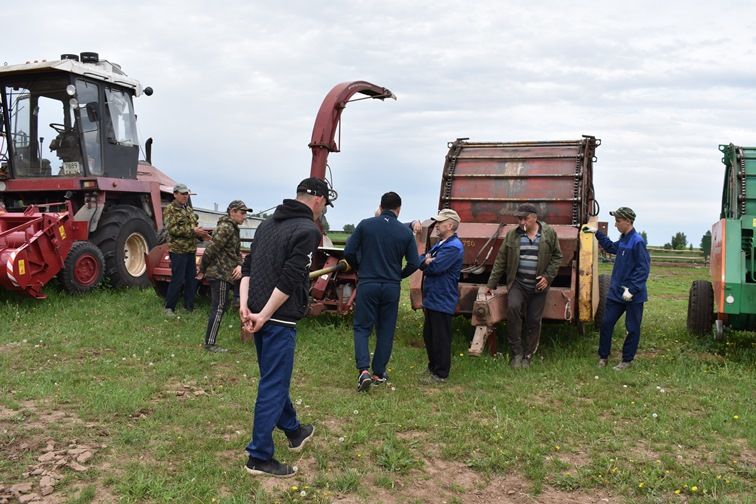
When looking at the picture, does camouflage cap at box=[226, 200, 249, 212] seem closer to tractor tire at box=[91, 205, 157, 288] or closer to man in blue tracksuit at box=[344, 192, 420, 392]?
man in blue tracksuit at box=[344, 192, 420, 392]

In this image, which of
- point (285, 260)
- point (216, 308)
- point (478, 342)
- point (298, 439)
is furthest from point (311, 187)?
point (216, 308)

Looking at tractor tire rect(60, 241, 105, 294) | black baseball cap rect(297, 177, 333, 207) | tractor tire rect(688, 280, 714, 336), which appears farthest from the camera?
tractor tire rect(60, 241, 105, 294)

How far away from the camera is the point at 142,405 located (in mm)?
5660

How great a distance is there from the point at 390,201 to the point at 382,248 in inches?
18.5

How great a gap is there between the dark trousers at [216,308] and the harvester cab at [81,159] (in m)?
3.32

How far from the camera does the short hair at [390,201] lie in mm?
6422

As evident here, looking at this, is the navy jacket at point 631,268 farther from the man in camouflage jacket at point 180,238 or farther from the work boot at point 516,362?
the man in camouflage jacket at point 180,238

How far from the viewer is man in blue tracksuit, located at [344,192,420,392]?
6.29 m

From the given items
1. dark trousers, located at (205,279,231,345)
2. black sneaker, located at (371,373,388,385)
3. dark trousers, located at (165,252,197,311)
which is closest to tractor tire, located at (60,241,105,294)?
dark trousers, located at (165,252,197,311)

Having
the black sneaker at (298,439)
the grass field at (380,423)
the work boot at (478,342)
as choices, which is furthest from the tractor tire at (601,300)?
the black sneaker at (298,439)

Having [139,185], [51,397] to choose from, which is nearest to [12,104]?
[139,185]

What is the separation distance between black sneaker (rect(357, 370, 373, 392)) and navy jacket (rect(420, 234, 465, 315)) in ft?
3.03

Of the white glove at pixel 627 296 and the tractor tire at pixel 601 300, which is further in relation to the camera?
the tractor tire at pixel 601 300

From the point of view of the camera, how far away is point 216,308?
7711 millimetres
